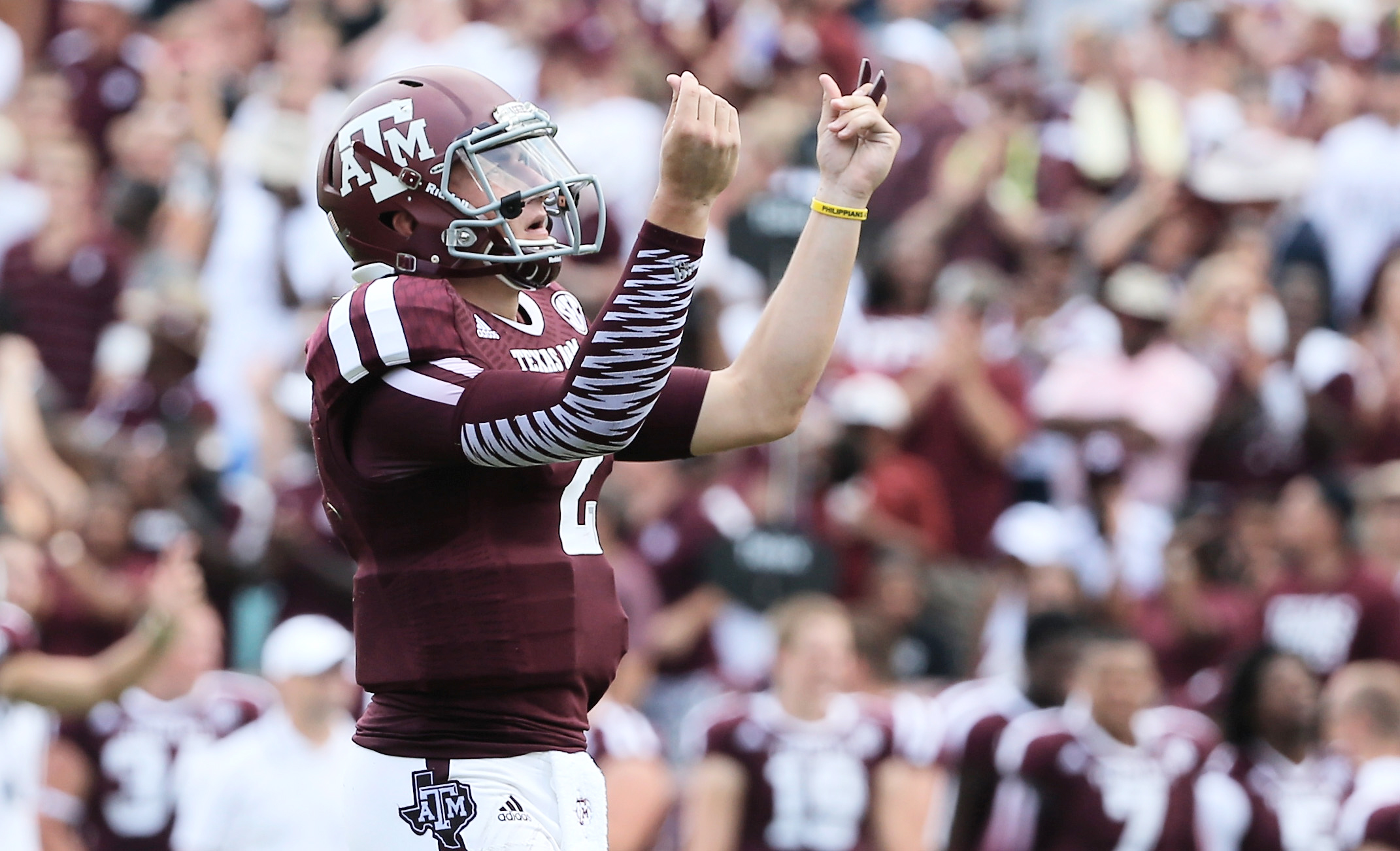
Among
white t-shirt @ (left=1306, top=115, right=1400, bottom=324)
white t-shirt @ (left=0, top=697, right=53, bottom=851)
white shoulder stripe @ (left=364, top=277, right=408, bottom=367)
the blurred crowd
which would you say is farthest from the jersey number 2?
white t-shirt @ (left=1306, top=115, right=1400, bottom=324)

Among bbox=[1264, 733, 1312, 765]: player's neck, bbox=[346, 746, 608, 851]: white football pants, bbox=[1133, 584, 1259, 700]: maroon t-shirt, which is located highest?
bbox=[346, 746, 608, 851]: white football pants

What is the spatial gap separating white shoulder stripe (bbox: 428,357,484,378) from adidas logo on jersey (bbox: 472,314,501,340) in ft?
0.36

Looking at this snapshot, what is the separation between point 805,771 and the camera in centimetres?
782

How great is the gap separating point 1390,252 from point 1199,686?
2965mm

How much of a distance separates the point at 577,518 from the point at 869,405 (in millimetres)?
5809

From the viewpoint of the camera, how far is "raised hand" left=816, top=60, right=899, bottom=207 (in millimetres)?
3479

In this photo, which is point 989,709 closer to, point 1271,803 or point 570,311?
point 1271,803

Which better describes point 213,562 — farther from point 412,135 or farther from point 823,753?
point 412,135

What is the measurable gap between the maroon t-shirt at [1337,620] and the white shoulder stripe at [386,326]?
5.96 meters

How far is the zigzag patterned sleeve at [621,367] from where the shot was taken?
10.2 feet

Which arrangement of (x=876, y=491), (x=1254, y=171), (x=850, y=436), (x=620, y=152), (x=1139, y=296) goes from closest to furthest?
(x=876, y=491)
(x=850, y=436)
(x=1139, y=296)
(x=620, y=152)
(x=1254, y=171)

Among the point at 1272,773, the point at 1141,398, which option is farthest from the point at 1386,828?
the point at 1141,398

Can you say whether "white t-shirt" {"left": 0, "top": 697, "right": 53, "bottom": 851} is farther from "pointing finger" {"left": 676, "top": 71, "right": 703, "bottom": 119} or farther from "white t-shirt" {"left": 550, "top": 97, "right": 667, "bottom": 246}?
"pointing finger" {"left": 676, "top": 71, "right": 703, "bottom": 119}

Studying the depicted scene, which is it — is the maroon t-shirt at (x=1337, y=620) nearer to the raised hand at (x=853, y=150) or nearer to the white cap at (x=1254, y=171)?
the white cap at (x=1254, y=171)
